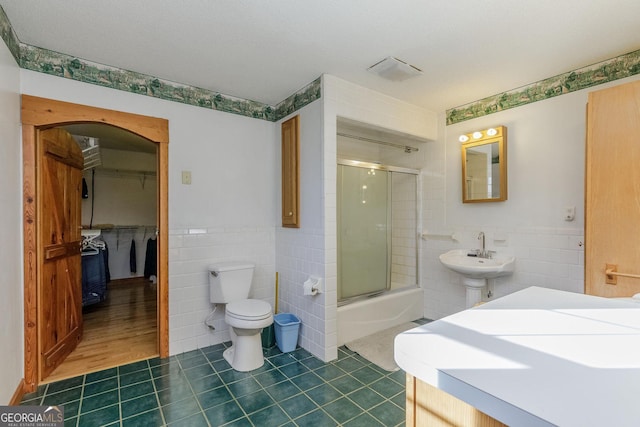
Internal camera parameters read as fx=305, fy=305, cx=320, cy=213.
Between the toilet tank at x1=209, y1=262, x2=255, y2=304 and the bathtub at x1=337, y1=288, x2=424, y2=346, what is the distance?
2.97 ft

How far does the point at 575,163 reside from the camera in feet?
7.99

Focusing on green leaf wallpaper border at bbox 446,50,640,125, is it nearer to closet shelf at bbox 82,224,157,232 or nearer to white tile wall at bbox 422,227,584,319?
white tile wall at bbox 422,227,584,319

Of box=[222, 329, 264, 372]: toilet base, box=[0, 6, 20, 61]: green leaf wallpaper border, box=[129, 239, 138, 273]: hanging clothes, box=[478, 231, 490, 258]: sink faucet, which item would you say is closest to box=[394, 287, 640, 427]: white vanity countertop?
box=[222, 329, 264, 372]: toilet base

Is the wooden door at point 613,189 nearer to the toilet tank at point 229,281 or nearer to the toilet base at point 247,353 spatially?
the toilet base at point 247,353

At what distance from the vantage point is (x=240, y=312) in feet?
7.76

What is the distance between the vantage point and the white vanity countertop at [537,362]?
53cm

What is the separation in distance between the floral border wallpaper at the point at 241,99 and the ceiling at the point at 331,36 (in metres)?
0.07

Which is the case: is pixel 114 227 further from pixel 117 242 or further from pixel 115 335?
pixel 115 335

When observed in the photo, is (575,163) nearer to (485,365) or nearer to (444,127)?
(444,127)

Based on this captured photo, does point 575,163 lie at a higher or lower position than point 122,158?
lower

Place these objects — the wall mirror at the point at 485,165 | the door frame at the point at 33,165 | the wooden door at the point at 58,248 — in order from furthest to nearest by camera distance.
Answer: the wall mirror at the point at 485,165 < the wooden door at the point at 58,248 < the door frame at the point at 33,165

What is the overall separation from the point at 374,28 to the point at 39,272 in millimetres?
2796

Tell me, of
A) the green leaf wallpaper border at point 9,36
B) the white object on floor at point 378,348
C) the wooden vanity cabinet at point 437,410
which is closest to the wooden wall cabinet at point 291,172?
the white object on floor at point 378,348

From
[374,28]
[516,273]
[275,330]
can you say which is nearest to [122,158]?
[275,330]
